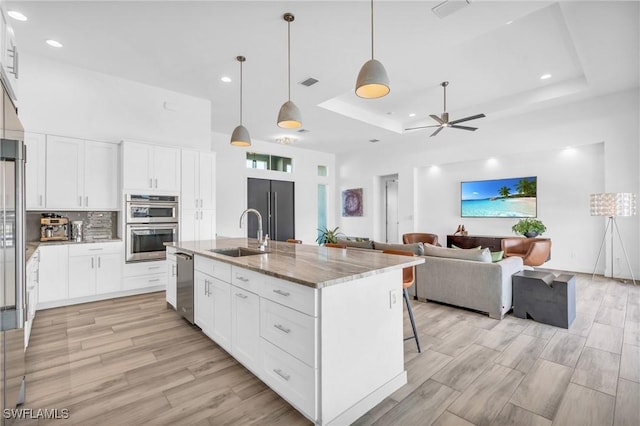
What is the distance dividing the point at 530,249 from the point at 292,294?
4942mm

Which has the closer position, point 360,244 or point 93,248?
point 93,248

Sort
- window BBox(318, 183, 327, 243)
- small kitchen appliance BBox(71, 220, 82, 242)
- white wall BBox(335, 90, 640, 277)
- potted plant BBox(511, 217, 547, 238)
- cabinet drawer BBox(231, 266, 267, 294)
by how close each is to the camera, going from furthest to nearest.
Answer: window BBox(318, 183, 327, 243), potted plant BBox(511, 217, 547, 238), white wall BBox(335, 90, 640, 277), small kitchen appliance BBox(71, 220, 82, 242), cabinet drawer BBox(231, 266, 267, 294)

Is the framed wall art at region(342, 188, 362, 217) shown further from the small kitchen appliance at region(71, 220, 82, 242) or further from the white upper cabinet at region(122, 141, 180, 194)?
the small kitchen appliance at region(71, 220, 82, 242)

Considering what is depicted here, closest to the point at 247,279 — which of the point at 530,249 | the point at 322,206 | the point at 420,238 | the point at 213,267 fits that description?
the point at 213,267

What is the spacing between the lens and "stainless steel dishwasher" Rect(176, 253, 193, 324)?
9.90 feet

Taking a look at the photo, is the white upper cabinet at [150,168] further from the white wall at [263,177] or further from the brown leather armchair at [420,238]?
the brown leather armchair at [420,238]

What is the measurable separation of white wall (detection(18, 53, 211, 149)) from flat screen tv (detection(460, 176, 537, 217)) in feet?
18.9

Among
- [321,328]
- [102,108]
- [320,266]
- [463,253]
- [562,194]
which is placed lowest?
[321,328]

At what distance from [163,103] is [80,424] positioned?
173 inches

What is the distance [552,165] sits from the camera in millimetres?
5902

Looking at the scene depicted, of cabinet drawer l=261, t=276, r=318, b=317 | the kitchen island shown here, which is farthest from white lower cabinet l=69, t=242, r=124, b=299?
cabinet drawer l=261, t=276, r=318, b=317

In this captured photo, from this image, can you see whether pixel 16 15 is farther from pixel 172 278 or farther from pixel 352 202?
pixel 352 202

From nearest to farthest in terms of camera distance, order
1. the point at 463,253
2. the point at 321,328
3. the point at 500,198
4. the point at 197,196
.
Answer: the point at 321,328, the point at 463,253, the point at 197,196, the point at 500,198

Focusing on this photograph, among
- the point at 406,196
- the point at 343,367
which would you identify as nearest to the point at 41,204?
the point at 343,367
